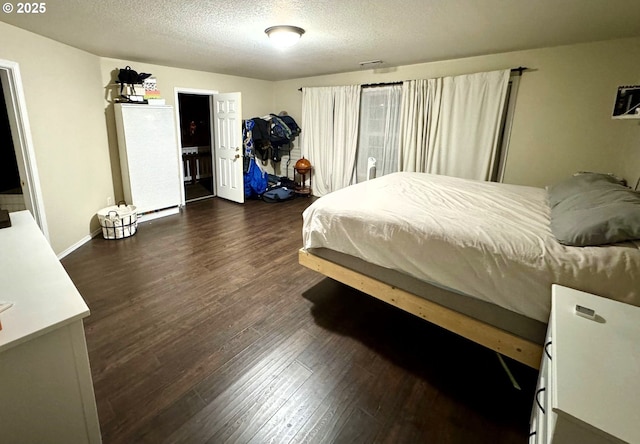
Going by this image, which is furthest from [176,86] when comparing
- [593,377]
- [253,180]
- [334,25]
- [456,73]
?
[593,377]

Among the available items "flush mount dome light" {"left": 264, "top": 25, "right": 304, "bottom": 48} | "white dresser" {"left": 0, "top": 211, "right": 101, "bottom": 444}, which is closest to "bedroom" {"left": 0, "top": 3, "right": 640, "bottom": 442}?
"flush mount dome light" {"left": 264, "top": 25, "right": 304, "bottom": 48}

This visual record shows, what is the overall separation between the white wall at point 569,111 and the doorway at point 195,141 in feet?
17.2

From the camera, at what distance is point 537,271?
1.55m

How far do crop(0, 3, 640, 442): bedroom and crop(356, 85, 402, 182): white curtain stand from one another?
77 centimetres

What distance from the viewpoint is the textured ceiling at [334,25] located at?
2166mm

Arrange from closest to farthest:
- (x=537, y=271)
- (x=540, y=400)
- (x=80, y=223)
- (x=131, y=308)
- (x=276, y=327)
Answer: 1. (x=540, y=400)
2. (x=537, y=271)
3. (x=276, y=327)
4. (x=131, y=308)
5. (x=80, y=223)

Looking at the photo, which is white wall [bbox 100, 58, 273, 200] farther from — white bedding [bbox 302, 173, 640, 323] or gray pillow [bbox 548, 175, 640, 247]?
gray pillow [bbox 548, 175, 640, 247]

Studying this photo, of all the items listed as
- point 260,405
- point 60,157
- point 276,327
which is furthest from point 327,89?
point 260,405

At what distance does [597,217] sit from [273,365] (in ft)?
6.60

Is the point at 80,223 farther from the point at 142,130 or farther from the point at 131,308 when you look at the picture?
the point at 131,308

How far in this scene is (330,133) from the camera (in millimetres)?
5562

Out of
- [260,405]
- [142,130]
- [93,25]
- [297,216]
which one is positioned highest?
[93,25]

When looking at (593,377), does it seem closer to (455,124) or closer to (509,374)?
(509,374)

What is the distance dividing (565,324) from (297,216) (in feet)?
12.7
